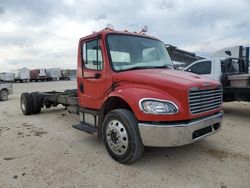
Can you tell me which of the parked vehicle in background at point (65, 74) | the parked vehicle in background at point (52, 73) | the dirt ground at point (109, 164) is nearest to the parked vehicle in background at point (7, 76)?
the parked vehicle in background at point (52, 73)

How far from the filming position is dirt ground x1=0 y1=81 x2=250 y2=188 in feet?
12.4

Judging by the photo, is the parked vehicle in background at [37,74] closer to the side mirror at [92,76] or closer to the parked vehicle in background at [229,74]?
the parked vehicle in background at [229,74]

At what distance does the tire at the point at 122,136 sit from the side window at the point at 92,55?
1117mm

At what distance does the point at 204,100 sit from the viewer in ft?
14.1

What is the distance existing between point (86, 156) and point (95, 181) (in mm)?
1105

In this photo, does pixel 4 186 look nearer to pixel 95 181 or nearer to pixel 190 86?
pixel 95 181

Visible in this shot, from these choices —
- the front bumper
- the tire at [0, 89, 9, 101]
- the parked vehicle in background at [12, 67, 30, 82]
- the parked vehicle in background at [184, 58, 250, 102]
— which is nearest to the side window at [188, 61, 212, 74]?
the parked vehicle in background at [184, 58, 250, 102]

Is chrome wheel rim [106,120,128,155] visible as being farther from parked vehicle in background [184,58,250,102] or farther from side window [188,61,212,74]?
side window [188,61,212,74]

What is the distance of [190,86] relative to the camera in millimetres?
4008

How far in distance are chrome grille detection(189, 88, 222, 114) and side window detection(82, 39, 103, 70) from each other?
188 cm

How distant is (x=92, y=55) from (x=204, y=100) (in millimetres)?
2393

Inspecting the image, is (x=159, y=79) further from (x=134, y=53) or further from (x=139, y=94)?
(x=134, y=53)

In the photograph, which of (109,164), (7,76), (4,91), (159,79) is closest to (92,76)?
(159,79)

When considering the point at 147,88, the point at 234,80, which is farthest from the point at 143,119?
the point at 234,80
